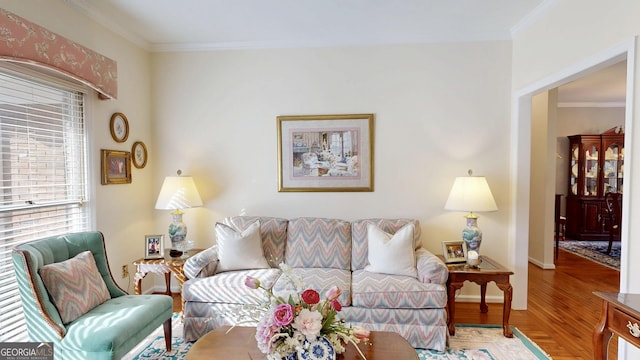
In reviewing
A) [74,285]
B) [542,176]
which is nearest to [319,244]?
[74,285]

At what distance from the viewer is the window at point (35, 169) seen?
2.12m

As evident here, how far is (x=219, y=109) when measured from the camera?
3.50m

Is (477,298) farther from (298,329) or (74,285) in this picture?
(74,285)

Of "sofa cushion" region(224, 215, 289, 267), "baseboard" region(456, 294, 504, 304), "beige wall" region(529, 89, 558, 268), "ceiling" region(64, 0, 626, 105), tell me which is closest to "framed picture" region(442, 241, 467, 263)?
"baseboard" region(456, 294, 504, 304)

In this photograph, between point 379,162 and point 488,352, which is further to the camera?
point 379,162

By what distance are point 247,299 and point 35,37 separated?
2.34 meters

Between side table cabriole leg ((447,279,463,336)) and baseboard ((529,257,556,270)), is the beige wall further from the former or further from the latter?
side table cabriole leg ((447,279,463,336))

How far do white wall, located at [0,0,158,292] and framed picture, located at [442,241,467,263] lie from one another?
3089mm

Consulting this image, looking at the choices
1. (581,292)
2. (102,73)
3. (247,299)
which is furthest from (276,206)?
(581,292)

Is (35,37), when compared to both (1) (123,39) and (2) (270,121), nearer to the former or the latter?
(1) (123,39)

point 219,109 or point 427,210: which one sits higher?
point 219,109

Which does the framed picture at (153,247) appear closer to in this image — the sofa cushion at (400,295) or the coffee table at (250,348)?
the coffee table at (250,348)

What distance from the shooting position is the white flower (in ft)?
4.67

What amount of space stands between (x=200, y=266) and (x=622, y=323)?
2.67 metres
